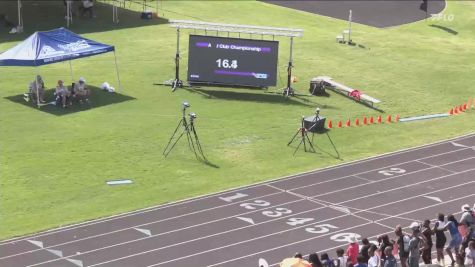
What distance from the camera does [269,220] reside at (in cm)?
2945

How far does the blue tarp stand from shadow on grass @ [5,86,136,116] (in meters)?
1.80

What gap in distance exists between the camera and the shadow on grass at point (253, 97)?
42.2 meters

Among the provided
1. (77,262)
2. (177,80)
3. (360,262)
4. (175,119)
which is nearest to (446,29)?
(177,80)

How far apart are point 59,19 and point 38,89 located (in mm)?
16150

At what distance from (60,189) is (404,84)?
2030cm

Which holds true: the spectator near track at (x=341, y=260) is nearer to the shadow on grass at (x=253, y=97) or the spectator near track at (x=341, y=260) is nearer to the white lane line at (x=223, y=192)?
the white lane line at (x=223, y=192)

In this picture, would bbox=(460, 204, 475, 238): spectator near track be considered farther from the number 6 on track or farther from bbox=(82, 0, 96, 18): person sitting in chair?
bbox=(82, 0, 96, 18): person sitting in chair

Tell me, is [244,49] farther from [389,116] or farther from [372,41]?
[372,41]

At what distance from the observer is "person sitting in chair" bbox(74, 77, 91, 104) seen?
40250mm

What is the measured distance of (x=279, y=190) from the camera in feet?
105

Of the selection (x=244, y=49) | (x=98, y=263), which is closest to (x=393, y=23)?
(x=244, y=49)

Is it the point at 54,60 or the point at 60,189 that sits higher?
the point at 54,60

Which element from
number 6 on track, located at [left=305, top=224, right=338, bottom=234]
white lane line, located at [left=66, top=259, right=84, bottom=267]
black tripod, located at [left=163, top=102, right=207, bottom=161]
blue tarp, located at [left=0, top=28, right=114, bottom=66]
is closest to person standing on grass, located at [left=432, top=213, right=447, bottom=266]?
number 6 on track, located at [left=305, top=224, right=338, bottom=234]

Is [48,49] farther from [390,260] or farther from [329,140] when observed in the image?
[390,260]
